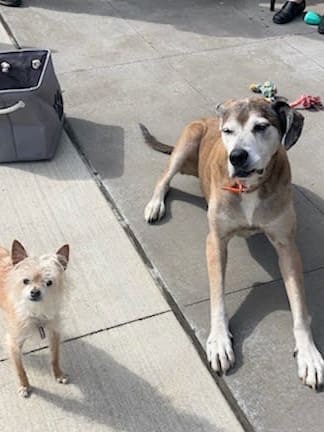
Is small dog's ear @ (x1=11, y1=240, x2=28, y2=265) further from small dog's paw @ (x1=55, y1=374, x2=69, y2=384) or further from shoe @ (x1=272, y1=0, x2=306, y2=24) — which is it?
shoe @ (x1=272, y1=0, x2=306, y2=24)

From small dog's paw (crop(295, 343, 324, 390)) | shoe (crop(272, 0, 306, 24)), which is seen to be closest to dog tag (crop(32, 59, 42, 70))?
small dog's paw (crop(295, 343, 324, 390))

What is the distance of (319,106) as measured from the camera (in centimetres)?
567

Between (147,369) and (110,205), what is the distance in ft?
4.88

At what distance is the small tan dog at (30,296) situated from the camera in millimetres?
2885

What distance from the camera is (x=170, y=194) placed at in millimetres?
4742

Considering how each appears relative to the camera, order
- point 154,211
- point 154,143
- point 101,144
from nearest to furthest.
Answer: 1. point 154,211
2. point 154,143
3. point 101,144

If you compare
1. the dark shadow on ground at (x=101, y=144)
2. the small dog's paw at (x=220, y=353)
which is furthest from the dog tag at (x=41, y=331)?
the dark shadow on ground at (x=101, y=144)

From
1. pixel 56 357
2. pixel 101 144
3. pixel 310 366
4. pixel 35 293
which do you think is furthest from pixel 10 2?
pixel 310 366

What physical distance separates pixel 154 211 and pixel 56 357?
4.85 feet

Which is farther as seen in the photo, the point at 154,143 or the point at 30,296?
the point at 154,143

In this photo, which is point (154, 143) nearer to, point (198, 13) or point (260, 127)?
point (260, 127)

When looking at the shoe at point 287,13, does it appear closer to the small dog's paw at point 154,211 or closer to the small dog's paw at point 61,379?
the small dog's paw at point 154,211

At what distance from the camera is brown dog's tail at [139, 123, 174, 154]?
507cm

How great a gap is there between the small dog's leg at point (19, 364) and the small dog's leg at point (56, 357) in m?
0.15
